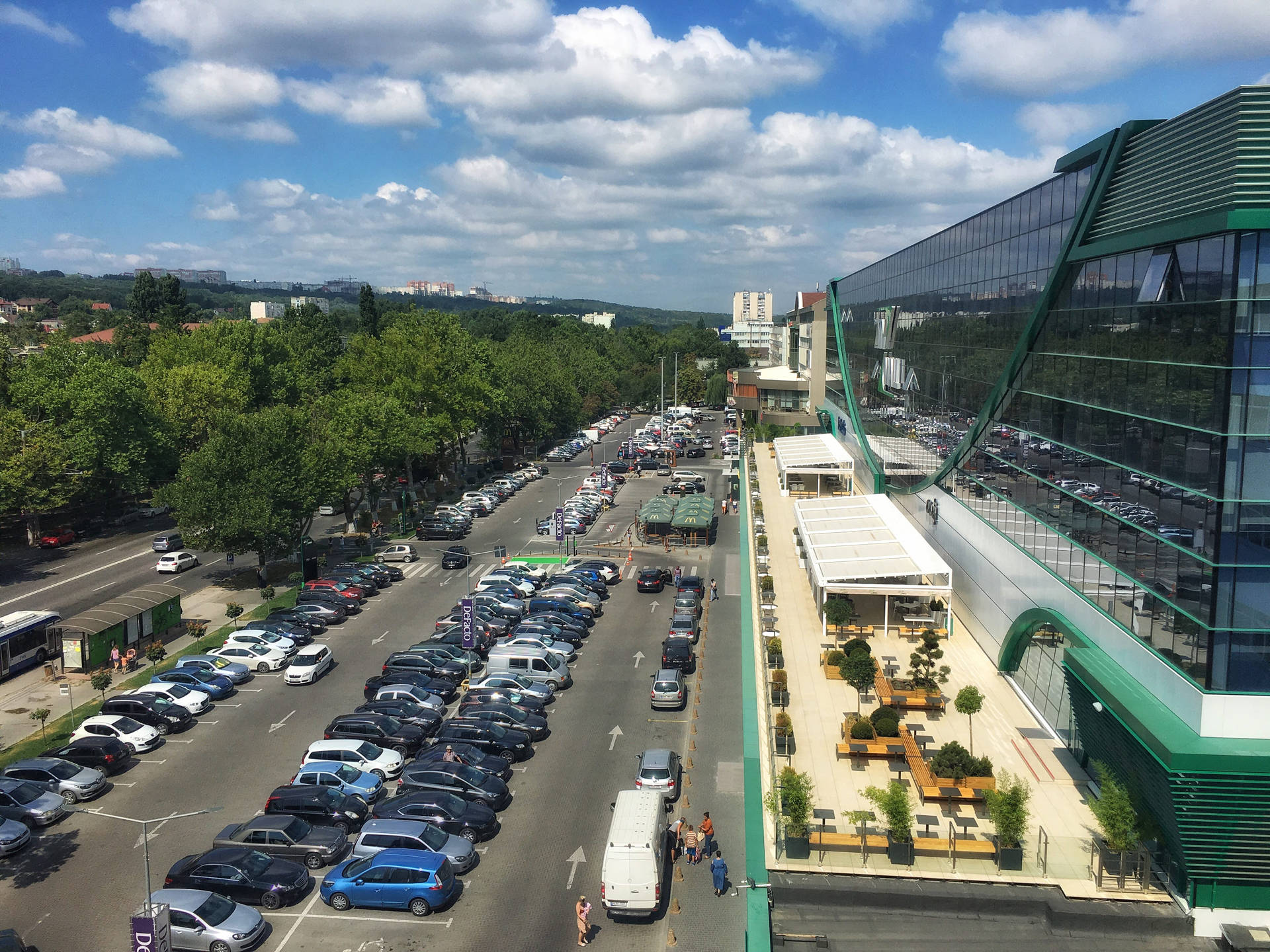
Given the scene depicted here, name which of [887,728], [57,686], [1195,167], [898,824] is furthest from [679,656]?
[57,686]

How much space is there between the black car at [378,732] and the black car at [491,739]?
897mm

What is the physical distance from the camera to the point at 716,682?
33.8 meters

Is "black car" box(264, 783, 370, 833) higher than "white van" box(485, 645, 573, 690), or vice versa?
"white van" box(485, 645, 573, 690)

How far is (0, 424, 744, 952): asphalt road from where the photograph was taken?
Result: 64.2ft

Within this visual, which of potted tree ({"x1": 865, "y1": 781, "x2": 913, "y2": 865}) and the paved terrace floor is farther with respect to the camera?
the paved terrace floor

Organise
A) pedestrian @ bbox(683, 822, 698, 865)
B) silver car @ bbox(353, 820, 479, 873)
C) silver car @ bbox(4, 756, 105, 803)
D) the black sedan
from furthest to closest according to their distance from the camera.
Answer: the black sedan < silver car @ bbox(4, 756, 105, 803) < pedestrian @ bbox(683, 822, 698, 865) < silver car @ bbox(353, 820, 479, 873)

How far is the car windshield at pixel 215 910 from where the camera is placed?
18.9m

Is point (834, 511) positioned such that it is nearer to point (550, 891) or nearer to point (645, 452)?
point (550, 891)

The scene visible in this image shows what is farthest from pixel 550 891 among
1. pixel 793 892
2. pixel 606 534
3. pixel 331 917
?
pixel 606 534

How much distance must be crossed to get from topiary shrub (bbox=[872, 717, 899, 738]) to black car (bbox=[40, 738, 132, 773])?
22.4 m

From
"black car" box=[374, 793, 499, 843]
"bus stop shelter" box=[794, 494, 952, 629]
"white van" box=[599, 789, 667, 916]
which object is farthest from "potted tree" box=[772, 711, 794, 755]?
"bus stop shelter" box=[794, 494, 952, 629]

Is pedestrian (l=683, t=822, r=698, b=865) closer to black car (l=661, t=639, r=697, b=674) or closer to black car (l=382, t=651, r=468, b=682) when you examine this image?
black car (l=661, t=639, r=697, b=674)

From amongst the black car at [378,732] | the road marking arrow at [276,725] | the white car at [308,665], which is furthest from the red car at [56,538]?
the black car at [378,732]

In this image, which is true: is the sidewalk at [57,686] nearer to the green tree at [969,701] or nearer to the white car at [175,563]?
the white car at [175,563]
